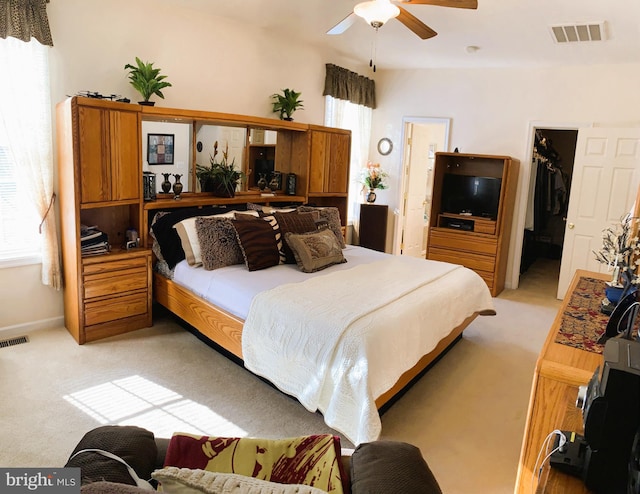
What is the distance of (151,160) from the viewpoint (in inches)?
160

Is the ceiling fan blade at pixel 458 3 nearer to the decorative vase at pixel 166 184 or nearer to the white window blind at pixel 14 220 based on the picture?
the decorative vase at pixel 166 184

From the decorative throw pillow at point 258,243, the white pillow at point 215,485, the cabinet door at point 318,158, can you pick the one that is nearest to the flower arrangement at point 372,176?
the cabinet door at point 318,158

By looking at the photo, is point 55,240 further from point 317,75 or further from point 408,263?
point 317,75

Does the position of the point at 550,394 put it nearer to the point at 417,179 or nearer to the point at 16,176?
the point at 16,176

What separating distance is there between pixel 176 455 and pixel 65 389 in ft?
7.16

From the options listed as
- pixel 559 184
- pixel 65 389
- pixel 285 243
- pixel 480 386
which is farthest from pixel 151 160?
pixel 559 184

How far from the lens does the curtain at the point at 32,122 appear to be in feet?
10.8

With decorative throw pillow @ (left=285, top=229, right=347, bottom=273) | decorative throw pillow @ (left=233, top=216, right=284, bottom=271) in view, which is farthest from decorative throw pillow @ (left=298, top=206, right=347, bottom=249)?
decorative throw pillow @ (left=233, top=216, right=284, bottom=271)

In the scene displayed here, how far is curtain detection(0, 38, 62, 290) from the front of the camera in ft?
10.8

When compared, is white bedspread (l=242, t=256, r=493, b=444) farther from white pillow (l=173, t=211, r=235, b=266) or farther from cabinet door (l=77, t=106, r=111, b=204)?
cabinet door (l=77, t=106, r=111, b=204)

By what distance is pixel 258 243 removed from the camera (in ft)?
11.8

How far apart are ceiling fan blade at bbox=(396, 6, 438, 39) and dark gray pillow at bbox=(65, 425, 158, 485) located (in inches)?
116

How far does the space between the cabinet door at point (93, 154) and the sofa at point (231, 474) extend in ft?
8.29

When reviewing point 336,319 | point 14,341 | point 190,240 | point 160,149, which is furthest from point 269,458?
point 160,149
